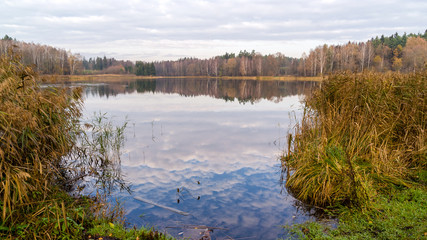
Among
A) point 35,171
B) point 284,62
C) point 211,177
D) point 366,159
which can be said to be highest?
point 284,62

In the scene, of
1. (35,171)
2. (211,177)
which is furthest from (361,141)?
(35,171)

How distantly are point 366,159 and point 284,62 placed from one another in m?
156

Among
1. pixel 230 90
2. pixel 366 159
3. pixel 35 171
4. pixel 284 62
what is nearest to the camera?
pixel 35 171

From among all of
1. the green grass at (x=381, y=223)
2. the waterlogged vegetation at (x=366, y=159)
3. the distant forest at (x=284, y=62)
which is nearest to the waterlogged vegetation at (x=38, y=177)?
the green grass at (x=381, y=223)

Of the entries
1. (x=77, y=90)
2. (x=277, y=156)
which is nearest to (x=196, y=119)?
(x=277, y=156)

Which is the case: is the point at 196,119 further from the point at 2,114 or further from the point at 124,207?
the point at 2,114

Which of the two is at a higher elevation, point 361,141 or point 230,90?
point 230,90

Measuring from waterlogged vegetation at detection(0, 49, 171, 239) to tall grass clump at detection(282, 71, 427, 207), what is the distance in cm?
423

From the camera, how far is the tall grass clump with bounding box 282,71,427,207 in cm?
691

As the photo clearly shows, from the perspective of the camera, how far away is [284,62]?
157m

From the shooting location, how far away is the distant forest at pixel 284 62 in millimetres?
80125

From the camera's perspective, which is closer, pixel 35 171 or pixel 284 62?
pixel 35 171

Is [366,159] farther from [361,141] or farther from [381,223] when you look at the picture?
[381,223]

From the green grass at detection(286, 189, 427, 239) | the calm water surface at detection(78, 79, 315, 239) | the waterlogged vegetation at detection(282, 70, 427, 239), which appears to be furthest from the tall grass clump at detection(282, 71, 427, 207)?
the calm water surface at detection(78, 79, 315, 239)
